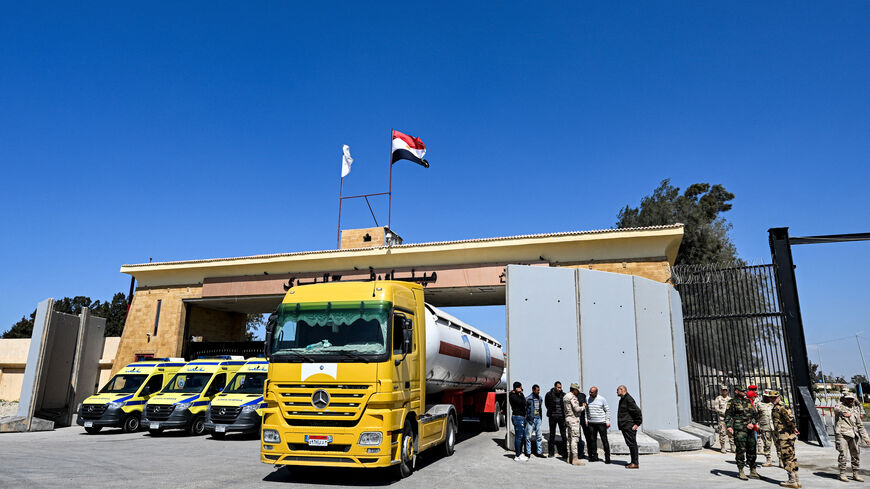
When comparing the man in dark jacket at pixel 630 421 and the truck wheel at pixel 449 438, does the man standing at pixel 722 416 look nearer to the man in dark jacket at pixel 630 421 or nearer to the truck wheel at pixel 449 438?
the man in dark jacket at pixel 630 421

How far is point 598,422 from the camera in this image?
40.1 feet

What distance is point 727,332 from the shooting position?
56.7 ft

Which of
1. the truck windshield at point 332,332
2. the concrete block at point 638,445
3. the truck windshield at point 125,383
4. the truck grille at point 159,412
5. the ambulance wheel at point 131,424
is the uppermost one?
the truck windshield at point 332,332

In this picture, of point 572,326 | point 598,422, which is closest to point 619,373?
point 572,326

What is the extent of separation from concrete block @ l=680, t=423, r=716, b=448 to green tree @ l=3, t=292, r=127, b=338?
68.1 m

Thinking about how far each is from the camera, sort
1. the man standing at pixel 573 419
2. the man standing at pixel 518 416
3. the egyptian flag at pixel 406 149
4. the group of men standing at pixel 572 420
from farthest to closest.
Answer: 1. the egyptian flag at pixel 406 149
2. the man standing at pixel 518 416
3. the man standing at pixel 573 419
4. the group of men standing at pixel 572 420

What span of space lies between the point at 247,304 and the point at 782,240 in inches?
1026

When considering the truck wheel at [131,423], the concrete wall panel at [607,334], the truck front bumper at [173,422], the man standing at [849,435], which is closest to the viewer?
the man standing at [849,435]

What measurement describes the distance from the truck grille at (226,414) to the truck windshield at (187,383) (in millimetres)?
2673

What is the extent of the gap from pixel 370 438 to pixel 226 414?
9216mm

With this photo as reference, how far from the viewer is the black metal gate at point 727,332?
16.5 m

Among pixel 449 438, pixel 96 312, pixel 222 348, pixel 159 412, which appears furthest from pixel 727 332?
pixel 96 312

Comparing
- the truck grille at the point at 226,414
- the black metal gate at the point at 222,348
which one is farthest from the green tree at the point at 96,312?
the truck grille at the point at 226,414

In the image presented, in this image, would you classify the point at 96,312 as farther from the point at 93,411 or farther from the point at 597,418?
the point at 597,418
